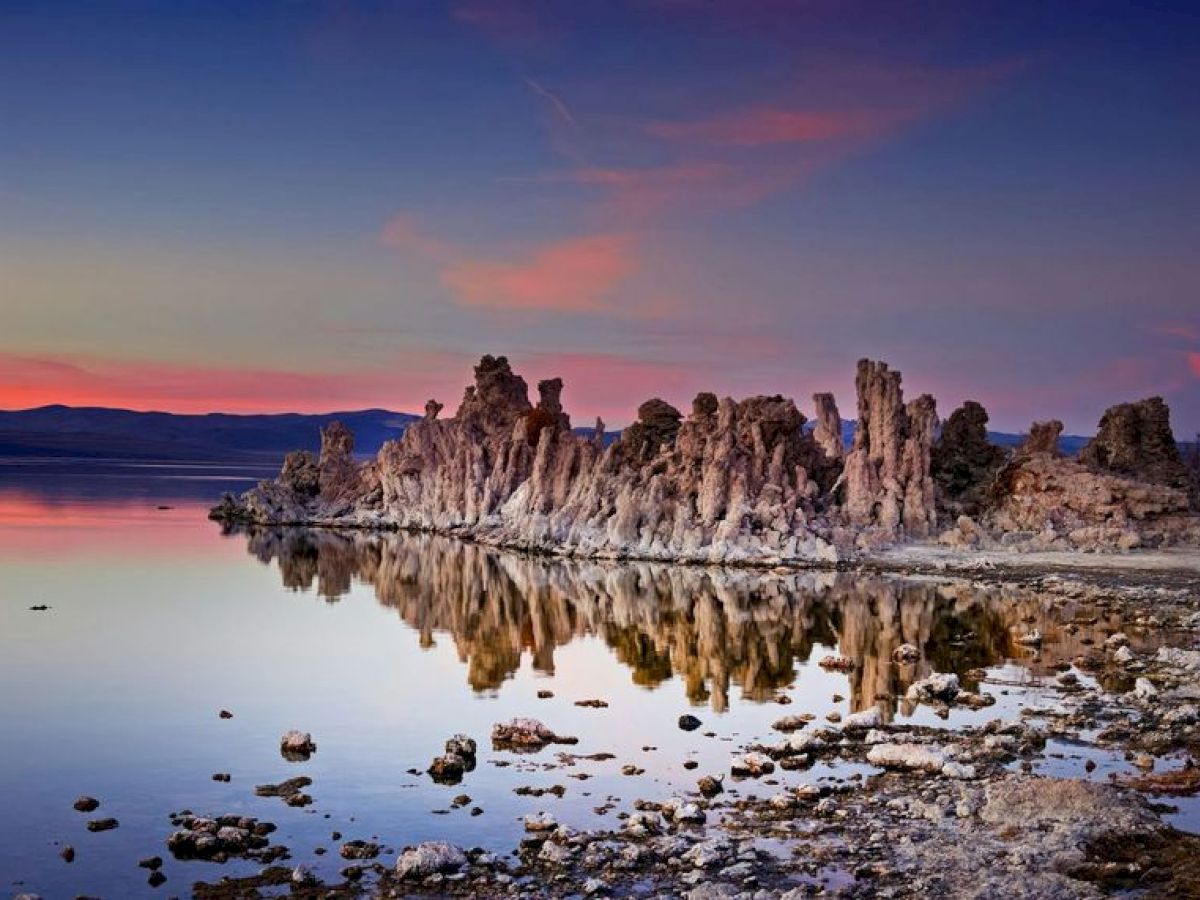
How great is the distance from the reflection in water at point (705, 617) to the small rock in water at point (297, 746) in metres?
8.54

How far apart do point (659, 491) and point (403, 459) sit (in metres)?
36.6

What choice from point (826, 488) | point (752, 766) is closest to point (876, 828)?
point (752, 766)

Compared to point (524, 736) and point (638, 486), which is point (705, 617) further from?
point (638, 486)

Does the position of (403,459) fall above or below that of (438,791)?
above

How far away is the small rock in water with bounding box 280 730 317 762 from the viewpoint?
2358 cm

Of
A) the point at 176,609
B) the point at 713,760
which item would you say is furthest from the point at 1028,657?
the point at 176,609

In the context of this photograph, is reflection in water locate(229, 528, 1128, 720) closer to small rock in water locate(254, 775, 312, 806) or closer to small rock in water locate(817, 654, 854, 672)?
small rock in water locate(817, 654, 854, 672)

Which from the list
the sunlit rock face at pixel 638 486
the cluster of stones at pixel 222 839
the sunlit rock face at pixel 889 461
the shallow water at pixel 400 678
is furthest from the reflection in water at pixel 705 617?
the cluster of stones at pixel 222 839

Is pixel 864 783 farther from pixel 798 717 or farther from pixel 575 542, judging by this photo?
pixel 575 542

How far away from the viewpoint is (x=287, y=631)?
42125mm

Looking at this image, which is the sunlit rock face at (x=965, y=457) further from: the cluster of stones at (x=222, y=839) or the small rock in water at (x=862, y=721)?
the cluster of stones at (x=222, y=839)

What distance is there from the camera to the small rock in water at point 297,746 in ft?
77.4

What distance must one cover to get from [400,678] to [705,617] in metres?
16.1

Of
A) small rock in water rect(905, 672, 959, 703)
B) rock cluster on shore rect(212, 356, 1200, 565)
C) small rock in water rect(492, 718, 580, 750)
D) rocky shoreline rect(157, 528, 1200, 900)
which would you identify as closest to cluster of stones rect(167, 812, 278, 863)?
rocky shoreline rect(157, 528, 1200, 900)
